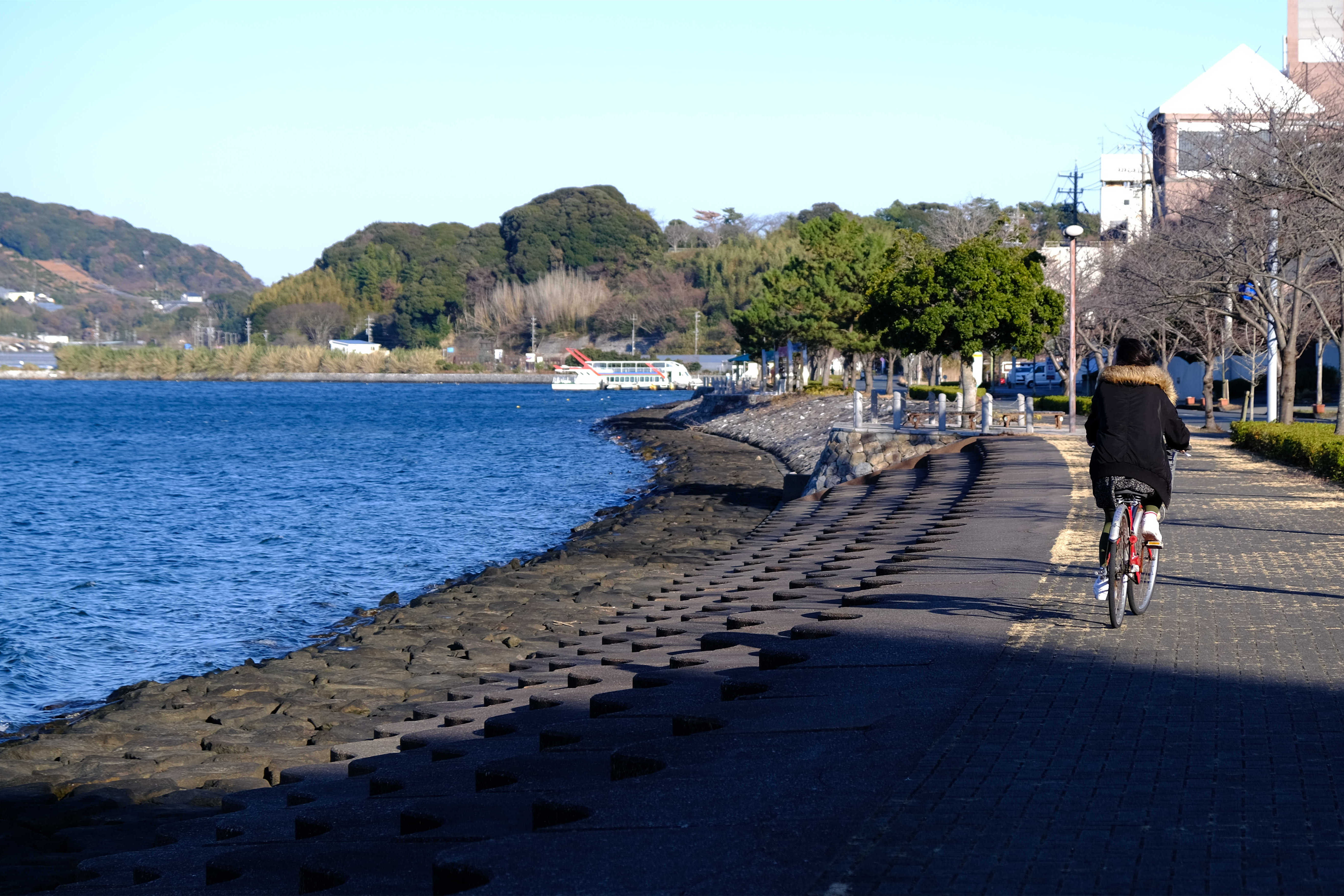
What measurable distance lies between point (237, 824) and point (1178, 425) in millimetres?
6486

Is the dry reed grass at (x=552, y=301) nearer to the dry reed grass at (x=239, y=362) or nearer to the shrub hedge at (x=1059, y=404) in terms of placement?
the dry reed grass at (x=239, y=362)

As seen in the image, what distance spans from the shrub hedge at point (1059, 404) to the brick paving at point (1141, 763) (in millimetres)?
33843

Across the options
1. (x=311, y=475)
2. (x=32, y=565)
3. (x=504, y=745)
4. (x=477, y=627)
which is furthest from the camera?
(x=311, y=475)

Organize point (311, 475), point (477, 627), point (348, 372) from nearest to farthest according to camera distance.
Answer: point (477, 627), point (311, 475), point (348, 372)

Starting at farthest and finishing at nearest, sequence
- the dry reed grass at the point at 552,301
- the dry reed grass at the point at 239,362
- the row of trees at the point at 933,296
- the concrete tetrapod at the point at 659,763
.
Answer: the dry reed grass at the point at 239,362
the dry reed grass at the point at 552,301
the row of trees at the point at 933,296
the concrete tetrapod at the point at 659,763

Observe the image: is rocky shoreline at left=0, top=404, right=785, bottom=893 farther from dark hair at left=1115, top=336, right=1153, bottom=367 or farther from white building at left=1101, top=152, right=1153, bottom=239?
white building at left=1101, top=152, right=1153, bottom=239

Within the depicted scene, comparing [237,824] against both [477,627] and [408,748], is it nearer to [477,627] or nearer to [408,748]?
[408,748]

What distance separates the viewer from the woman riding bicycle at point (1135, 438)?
8.53 meters

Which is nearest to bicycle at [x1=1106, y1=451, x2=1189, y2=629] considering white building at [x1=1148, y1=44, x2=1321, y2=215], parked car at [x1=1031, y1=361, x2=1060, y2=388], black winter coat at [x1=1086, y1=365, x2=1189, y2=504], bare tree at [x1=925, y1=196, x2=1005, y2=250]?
black winter coat at [x1=1086, y1=365, x2=1189, y2=504]

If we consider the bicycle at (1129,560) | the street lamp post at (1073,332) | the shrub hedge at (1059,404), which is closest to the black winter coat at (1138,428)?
the bicycle at (1129,560)

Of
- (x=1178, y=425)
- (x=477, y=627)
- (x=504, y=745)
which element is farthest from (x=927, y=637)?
(x=477, y=627)

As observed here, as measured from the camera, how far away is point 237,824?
7863 millimetres

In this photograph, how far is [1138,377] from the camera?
8.65 m

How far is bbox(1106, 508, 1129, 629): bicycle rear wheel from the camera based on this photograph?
8.38m
